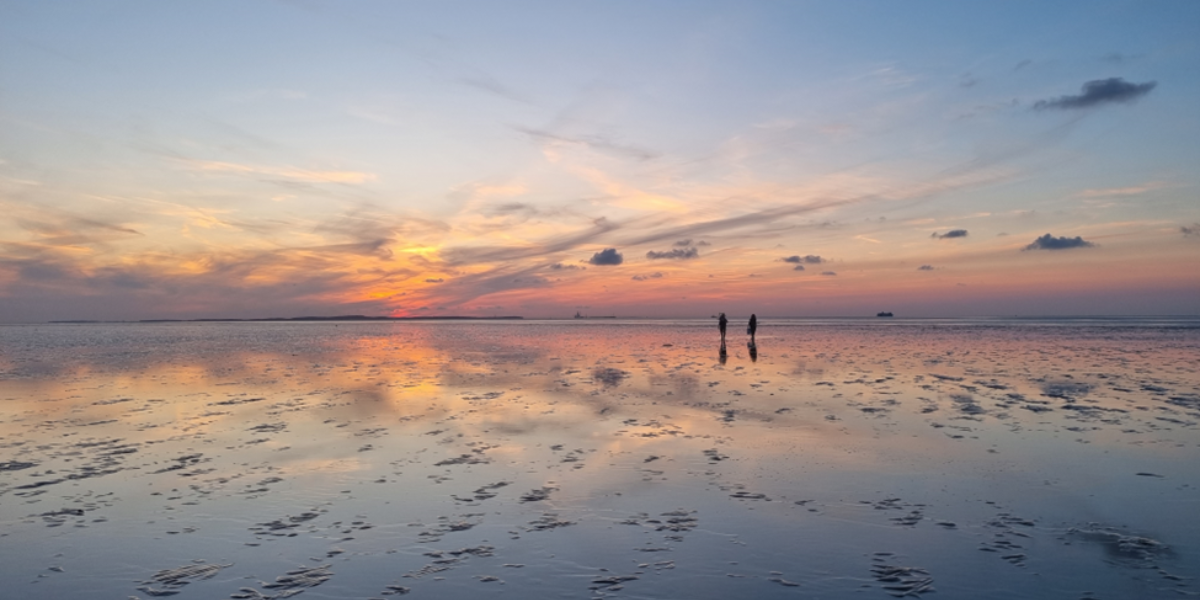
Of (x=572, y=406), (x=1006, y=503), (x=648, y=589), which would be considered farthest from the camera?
(x=572, y=406)

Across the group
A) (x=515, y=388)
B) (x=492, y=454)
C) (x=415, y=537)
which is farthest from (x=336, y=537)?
(x=515, y=388)

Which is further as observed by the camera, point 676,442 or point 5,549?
point 676,442

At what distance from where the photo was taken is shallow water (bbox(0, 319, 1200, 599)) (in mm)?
7188

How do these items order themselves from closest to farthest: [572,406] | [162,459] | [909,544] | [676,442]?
[909,544]
[162,459]
[676,442]
[572,406]

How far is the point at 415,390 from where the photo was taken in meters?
24.1

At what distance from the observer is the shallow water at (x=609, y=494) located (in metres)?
7.19

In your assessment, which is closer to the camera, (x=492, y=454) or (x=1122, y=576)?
(x=1122, y=576)

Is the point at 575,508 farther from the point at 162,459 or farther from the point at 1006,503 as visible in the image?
the point at 162,459

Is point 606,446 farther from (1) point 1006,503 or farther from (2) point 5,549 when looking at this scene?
(2) point 5,549

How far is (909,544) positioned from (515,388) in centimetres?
1780

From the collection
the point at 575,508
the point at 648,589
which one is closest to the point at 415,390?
the point at 575,508

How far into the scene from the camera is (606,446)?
552 inches

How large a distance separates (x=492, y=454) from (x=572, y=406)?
6.42 m

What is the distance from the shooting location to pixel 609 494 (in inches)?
412
